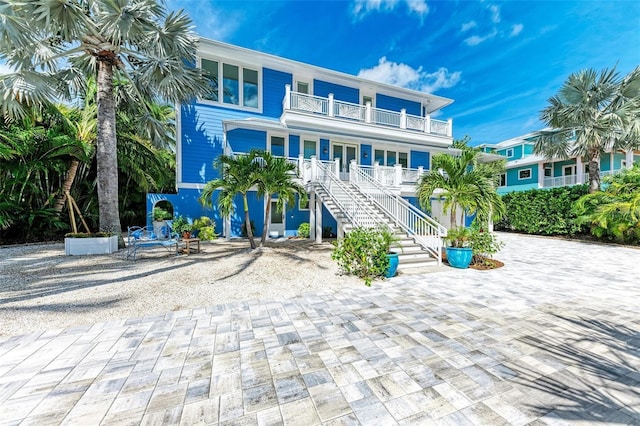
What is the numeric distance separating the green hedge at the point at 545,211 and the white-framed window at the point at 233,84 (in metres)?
16.3

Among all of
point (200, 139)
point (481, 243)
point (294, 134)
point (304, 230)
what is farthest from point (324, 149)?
point (481, 243)

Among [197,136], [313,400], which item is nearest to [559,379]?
[313,400]

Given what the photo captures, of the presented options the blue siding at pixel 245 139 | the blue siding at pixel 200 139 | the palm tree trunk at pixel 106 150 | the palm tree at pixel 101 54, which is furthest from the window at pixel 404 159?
the palm tree trunk at pixel 106 150

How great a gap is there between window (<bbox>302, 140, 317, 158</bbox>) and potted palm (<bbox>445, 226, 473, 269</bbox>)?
29.7 feet

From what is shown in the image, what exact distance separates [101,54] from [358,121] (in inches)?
444

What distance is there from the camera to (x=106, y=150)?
29.6 ft

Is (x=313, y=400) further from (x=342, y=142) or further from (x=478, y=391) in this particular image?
(x=342, y=142)

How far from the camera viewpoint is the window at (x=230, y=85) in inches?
516

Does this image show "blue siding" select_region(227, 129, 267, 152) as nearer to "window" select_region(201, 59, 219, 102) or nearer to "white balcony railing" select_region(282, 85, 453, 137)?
"white balcony railing" select_region(282, 85, 453, 137)

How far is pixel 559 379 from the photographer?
8.46ft

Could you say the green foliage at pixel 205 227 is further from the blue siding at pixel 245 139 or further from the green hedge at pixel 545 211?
the green hedge at pixel 545 211

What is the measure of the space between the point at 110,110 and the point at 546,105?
2155 centimetres

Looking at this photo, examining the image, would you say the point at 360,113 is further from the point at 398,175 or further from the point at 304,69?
the point at 398,175

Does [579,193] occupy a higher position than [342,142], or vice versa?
[342,142]
